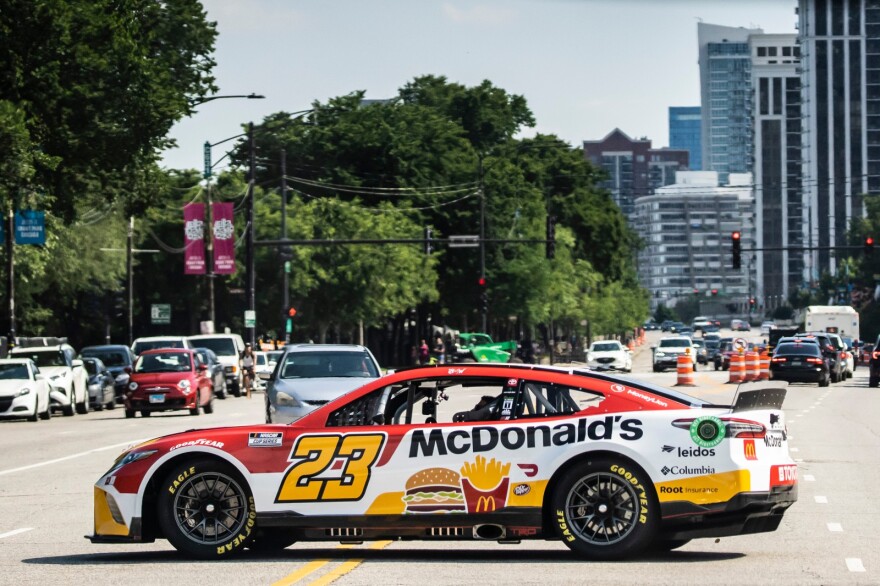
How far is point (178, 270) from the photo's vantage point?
94.1 metres

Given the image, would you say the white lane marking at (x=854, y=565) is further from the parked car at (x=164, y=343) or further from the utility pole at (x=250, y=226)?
the utility pole at (x=250, y=226)

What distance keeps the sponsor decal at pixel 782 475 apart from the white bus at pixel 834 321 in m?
76.5

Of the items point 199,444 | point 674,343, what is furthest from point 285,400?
point 674,343

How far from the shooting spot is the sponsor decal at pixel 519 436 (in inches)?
458

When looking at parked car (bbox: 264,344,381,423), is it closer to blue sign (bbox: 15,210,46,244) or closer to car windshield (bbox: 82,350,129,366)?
blue sign (bbox: 15,210,46,244)

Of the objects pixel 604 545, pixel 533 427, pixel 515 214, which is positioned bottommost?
pixel 604 545

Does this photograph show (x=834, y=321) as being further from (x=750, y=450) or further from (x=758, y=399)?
(x=750, y=450)

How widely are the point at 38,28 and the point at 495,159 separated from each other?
5676cm

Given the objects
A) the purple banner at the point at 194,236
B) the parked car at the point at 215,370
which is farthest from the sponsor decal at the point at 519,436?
the purple banner at the point at 194,236

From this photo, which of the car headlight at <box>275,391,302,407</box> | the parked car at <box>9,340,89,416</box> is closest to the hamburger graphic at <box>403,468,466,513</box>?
the car headlight at <box>275,391,302,407</box>

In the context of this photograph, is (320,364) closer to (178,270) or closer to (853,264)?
(178,270)

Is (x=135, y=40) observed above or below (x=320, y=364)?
above

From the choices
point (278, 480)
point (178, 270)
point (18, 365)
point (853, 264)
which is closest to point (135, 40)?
point (18, 365)

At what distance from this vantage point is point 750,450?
11570mm
